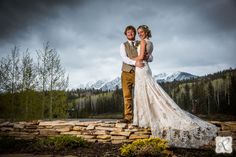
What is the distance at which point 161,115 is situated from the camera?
7188 mm

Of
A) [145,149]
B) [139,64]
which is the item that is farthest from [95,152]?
→ [139,64]

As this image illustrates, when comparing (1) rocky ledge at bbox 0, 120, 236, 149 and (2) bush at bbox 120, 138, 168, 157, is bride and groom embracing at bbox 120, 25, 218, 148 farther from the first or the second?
(2) bush at bbox 120, 138, 168, 157

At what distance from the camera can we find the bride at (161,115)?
22.0 ft

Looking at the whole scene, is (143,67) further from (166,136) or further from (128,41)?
(166,136)

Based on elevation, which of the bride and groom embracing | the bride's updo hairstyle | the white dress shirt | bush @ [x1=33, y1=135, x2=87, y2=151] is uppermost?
the bride's updo hairstyle

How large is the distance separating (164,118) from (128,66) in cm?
175

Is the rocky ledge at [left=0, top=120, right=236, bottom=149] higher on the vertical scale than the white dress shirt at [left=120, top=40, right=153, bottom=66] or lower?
lower

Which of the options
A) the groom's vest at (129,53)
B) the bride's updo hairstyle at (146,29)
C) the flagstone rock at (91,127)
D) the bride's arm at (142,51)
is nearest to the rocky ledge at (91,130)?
the flagstone rock at (91,127)

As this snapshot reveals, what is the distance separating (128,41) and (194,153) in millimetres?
3448

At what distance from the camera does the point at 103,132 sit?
771 cm

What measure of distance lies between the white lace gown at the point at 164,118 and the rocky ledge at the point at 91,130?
0.32 meters

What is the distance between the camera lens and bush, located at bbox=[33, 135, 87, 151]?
6801 millimetres

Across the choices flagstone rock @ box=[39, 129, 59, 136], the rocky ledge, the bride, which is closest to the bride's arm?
the bride

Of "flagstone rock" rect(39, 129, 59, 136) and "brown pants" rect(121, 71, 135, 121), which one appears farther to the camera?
"flagstone rock" rect(39, 129, 59, 136)
